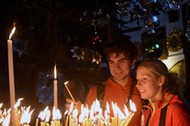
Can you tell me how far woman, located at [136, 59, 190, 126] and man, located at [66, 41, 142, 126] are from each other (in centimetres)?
45

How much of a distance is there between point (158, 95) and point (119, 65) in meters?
0.67

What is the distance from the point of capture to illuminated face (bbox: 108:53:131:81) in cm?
309

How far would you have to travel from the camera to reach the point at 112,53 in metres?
3.11

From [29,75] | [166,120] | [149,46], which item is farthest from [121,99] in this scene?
[149,46]

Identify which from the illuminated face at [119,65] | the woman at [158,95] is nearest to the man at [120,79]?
the illuminated face at [119,65]

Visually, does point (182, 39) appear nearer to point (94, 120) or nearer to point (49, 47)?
point (49, 47)

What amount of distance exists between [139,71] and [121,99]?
2.10ft

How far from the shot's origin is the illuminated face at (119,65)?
309cm

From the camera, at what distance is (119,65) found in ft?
10.1

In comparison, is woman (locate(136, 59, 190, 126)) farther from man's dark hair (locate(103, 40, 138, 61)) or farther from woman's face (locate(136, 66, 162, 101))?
man's dark hair (locate(103, 40, 138, 61))

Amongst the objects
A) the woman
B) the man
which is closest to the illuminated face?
the man

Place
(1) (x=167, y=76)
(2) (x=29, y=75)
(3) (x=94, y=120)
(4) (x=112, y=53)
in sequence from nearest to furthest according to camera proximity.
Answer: (3) (x=94, y=120) < (1) (x=167, y=76) < (4) (x=112, y=53) < (2) (x=29, y=75)

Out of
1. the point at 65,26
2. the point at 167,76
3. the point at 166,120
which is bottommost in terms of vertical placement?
the point at 166,120

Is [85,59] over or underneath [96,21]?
underneath
